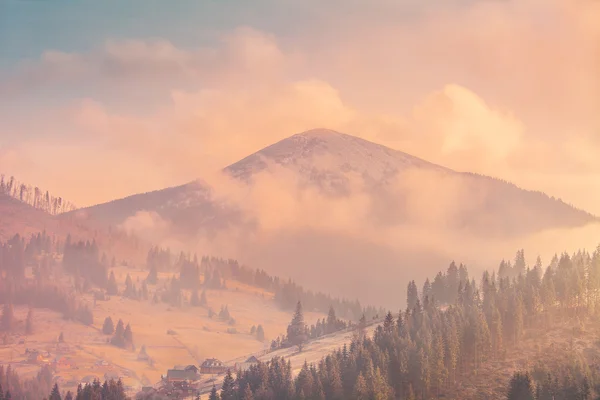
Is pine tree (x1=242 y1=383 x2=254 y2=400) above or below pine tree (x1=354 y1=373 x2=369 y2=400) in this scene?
below

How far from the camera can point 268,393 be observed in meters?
195

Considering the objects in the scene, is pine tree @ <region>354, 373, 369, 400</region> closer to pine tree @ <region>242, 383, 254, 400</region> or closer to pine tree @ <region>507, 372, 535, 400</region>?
pine tree @ <region>242, 383, 254, 400</region>

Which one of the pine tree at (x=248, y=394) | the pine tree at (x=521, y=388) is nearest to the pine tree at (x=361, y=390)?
the pine tree at (x=248, y=394)

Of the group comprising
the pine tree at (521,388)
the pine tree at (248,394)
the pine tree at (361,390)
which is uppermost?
the pine tree at (521,388)

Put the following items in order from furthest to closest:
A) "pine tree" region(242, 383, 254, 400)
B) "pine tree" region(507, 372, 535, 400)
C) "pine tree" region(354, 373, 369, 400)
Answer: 1. "pine tree" region(242, 383, 254, 400)
2. "pine tree" region(354, 373, 369, 400)
3. "pine tree" region(507, 372, 535, 400)

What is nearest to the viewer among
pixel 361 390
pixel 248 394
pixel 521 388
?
pixel 521 388

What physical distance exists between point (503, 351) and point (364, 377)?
3912 cm

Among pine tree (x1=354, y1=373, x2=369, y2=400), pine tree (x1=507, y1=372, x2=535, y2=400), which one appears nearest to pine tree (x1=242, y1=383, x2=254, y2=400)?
pine tree (x1=354, y1=373, x2=369, y2=400)

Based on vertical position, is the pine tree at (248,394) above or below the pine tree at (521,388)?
below

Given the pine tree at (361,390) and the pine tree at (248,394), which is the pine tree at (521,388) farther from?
the pine tree at (248,394)

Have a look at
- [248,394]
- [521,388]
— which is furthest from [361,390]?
[521,388]

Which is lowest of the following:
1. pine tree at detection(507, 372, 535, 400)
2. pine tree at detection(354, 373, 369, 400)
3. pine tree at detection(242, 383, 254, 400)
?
pine tree at detection(242, 383, 254, 400)

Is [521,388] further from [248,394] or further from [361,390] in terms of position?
[248,394]

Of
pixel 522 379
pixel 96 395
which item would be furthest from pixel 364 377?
pixel 96 395
